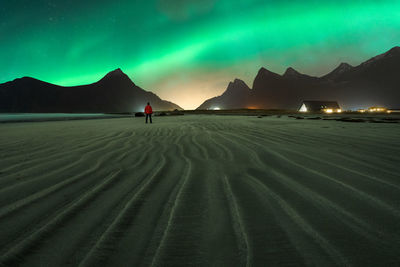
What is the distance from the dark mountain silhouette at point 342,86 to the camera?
11619 centimetres

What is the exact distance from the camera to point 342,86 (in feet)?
438

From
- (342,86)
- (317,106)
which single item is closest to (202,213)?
(317,106)

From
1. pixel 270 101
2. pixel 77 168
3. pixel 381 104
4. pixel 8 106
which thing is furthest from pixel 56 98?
pixel 381 104

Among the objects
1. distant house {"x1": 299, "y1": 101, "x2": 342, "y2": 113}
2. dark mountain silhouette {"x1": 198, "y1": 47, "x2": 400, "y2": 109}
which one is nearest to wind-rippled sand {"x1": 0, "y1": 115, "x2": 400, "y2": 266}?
distant house {"x1": 299, "y1": 101, "x2": 342, "y2": 113}

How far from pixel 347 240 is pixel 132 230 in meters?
1.32

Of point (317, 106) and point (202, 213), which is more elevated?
point (317, 106)

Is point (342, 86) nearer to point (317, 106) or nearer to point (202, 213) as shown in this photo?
point (317, 106)

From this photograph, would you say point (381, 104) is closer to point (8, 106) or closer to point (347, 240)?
point (347, 240)

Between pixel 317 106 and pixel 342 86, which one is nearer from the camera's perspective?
pixel 317 106

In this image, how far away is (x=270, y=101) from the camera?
538ft

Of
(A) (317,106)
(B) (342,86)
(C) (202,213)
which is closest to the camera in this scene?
(C) (202,213)

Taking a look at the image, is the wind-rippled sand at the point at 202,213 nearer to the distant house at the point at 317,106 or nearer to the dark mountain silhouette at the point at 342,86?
the distant house at the point at 317,106

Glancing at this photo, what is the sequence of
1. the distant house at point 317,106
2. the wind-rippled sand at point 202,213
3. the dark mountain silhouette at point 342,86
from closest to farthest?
the wind-rippled sand at point 202,213 < the distant house at point 317,106 < the dark mountain silhouette at point 342,86

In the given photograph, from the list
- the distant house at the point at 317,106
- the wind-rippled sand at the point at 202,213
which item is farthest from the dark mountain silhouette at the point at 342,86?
the wind-rippled sand at the point at 202,213
